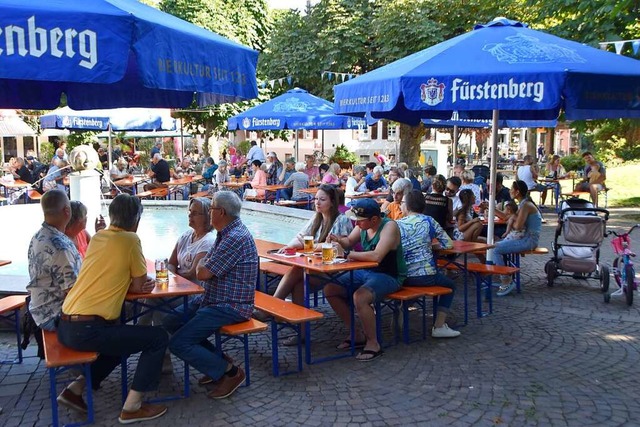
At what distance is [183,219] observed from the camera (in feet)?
40.7

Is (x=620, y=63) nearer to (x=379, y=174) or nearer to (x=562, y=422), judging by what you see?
(x=562, y=422)

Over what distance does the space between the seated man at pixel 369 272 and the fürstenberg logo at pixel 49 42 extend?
2939 mm

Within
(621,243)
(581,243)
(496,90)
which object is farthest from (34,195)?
(621,243)

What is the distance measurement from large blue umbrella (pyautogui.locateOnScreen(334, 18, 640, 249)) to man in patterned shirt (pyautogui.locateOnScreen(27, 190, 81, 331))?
10.8ft

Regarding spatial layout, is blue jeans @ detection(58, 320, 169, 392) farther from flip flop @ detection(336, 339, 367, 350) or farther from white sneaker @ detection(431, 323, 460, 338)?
white sneaker @ detection(431, 323, 460, 338)

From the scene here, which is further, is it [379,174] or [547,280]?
[379,174]

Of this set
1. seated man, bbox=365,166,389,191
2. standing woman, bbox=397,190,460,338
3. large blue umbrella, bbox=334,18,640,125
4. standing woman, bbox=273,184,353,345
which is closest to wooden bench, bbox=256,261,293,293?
standing woman, bbox=273,184,353,345

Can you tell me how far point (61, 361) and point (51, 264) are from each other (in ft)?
2.41

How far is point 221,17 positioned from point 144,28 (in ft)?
76.1

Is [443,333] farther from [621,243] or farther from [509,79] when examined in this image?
[621,243]

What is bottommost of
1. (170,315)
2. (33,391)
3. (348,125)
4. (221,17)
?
(33,391)

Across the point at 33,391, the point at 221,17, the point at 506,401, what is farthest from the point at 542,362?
the point at 221,17

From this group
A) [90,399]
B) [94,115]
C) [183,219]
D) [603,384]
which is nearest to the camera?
[90,399]

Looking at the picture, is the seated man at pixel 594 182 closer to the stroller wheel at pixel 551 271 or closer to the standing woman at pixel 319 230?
the stroller wheel at pixel 551 271
